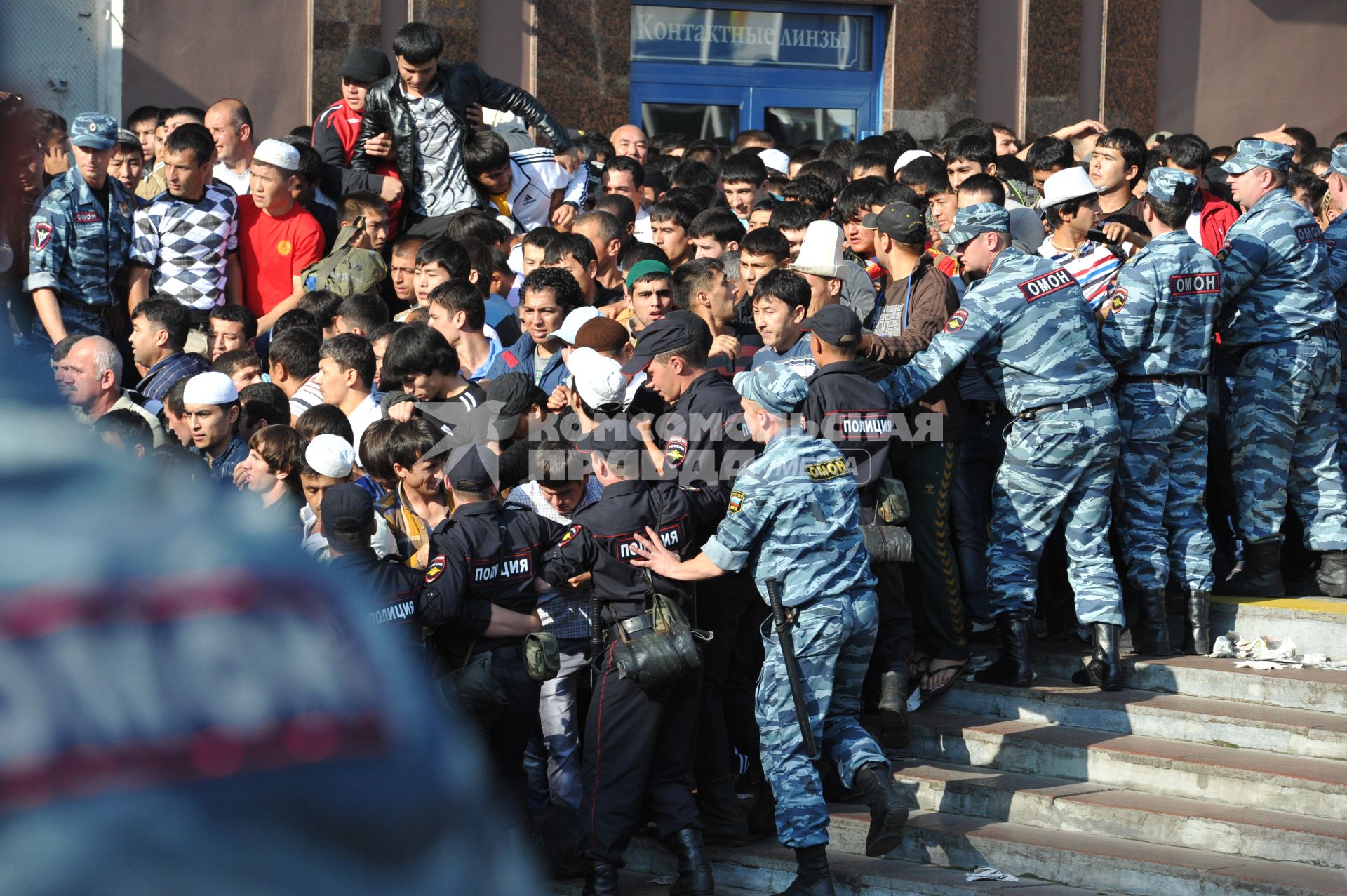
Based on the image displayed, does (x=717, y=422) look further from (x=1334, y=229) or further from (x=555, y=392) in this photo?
(x=1334, y=229)

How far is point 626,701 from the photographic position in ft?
19.5

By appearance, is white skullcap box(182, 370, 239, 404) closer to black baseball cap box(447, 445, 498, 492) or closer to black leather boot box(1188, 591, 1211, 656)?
black baseball cap box(447, 445, 498, 492)

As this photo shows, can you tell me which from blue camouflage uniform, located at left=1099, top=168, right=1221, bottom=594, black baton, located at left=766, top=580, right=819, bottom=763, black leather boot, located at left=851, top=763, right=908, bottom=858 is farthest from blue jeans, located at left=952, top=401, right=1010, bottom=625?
black baton, located at left=766, top=580, right=819, bottom=763

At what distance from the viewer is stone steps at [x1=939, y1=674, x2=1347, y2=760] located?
22.0 feet

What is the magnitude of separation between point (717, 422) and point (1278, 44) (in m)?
13.7

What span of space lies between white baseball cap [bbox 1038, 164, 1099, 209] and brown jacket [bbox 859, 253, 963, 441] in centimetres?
75

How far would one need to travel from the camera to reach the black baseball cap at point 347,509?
527 cm

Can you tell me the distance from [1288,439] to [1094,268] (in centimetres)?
131

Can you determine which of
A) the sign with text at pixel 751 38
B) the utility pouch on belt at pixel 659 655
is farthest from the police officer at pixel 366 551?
the sign with text at pixel 751 38

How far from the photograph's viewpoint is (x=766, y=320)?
7.03 m

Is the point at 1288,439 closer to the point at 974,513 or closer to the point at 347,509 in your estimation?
the point at 974,513

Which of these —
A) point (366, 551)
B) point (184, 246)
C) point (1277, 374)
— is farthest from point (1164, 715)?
point (184, 246)

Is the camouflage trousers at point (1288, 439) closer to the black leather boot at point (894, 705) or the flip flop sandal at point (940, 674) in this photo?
the flip flop sandal at point (940, 674)

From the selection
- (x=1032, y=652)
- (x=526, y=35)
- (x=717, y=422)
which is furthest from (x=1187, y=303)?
(x=526, y=35)
